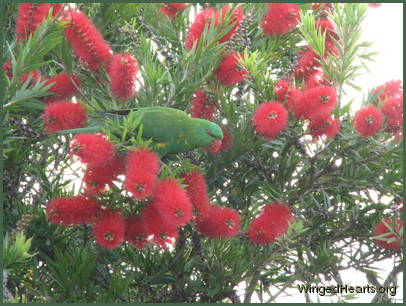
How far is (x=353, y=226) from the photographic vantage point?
166cm

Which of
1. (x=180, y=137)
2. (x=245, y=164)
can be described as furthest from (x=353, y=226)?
(x=180, y=137)

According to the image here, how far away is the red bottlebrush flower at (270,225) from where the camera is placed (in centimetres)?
142

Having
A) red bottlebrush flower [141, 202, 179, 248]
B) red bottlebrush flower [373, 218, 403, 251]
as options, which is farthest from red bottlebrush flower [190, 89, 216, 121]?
red bottlebrush flower [373, 218, 403, 251]

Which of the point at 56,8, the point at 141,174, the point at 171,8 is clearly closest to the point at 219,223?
the point at 141,174

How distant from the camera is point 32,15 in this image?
1.40 m

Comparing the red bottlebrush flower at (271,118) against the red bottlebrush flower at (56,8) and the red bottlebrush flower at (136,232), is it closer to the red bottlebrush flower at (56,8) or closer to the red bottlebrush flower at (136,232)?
the red bottlebrush flower at (136,232)

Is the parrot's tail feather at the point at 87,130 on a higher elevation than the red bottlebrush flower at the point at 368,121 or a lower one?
lower

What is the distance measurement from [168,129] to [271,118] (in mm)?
241

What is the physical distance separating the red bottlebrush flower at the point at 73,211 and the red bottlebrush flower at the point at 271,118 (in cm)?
42

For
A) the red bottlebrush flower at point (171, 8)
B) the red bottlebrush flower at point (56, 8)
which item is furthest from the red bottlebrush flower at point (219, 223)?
the red bottlebrush flower at point (171, 8)

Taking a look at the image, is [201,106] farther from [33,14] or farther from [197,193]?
[33,14]

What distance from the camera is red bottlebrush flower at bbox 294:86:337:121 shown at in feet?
4.46

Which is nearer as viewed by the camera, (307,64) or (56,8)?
(56,8)

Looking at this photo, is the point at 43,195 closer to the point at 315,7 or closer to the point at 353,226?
the point at 353,226
